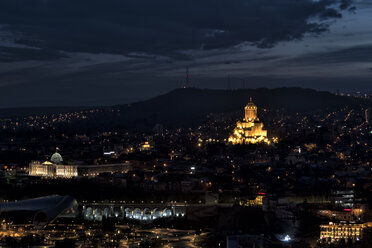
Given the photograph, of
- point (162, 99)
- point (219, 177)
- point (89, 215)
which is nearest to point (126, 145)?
point (219, 177)

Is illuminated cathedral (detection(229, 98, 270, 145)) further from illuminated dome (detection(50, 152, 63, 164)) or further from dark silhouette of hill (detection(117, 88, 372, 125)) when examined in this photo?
dark silhouette of hill (detection(117, 88, 372, 125))

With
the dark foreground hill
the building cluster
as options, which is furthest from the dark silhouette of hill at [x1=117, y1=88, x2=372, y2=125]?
the building cluster

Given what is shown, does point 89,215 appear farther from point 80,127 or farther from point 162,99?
point 162,99

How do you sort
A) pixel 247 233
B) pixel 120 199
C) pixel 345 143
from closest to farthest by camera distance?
pixel 247 233
pixel 120 199
pixel 345 143

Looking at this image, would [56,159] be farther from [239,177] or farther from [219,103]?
[219,103]

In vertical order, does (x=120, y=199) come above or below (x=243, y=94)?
below

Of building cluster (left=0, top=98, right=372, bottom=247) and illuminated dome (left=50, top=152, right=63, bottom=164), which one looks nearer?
building cluster (left=0, top=98, right=372, bottom=247)

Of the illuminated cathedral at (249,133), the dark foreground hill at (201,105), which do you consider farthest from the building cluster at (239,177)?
the dark foreground hill at (201,105)

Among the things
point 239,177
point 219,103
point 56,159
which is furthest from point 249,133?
point 219,103

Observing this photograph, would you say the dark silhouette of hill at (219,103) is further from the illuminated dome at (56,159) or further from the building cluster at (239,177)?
the illuminated dome at (56,159)
